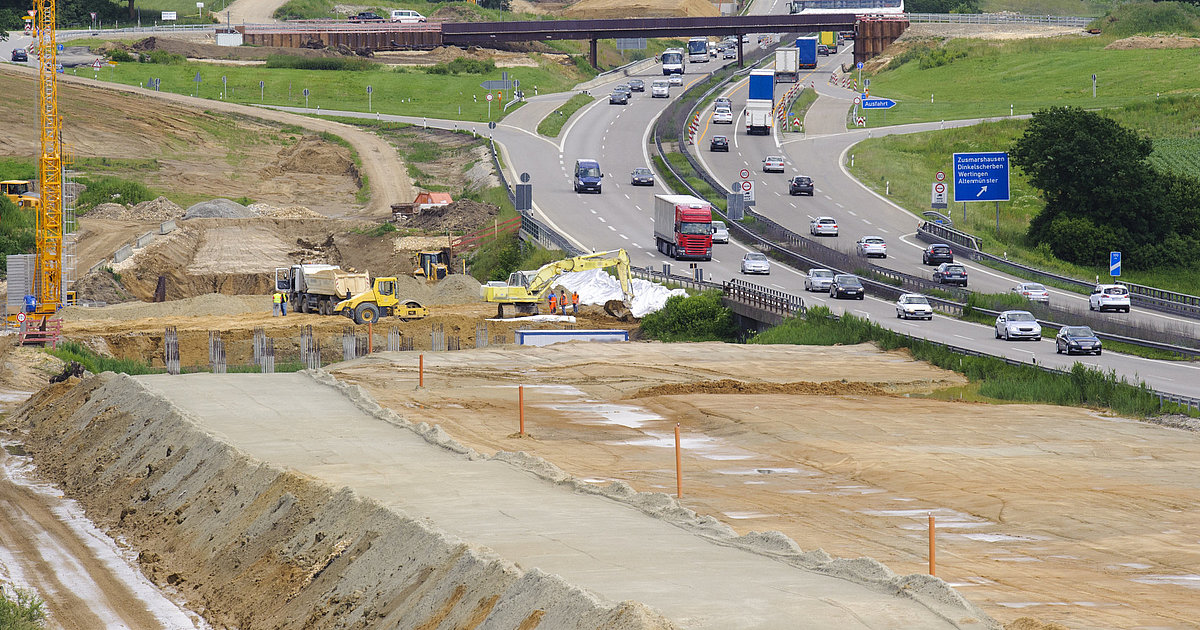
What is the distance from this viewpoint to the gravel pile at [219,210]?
87062 mm

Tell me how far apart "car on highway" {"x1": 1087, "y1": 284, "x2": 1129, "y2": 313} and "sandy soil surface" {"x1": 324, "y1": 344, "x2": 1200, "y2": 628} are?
56.7 feet

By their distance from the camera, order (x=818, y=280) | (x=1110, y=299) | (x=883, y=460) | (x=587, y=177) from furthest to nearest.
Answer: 1. (x=587, y=177)
2. (x=818, y=280)
3. (x=1110, y=299)
4. (x=883, y=460)

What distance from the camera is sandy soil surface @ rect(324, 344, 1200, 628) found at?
22422 mm

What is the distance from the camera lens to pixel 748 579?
752 inches

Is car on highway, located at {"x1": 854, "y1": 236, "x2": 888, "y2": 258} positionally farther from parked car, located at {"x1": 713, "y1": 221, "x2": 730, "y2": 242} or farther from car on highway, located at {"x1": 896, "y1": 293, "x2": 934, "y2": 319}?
car on highway, located at {"x1": 896, "y1": 293, "x2": 934, "y2": 319}

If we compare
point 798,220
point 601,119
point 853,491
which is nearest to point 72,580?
point 853,491

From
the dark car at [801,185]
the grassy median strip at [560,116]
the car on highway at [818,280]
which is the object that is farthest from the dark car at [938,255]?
the grassy median strip at [560,116]

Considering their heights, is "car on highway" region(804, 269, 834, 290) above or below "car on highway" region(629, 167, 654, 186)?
below

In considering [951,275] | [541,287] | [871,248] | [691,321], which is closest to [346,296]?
[541,287]

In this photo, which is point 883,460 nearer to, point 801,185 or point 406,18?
point 801,185

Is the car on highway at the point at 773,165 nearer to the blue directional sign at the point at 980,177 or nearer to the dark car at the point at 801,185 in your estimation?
the dark car at the point at 801,185

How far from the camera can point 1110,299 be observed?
211 feet

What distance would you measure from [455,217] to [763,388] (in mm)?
46195

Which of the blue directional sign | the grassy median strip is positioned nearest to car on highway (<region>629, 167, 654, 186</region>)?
the grassy median strip
